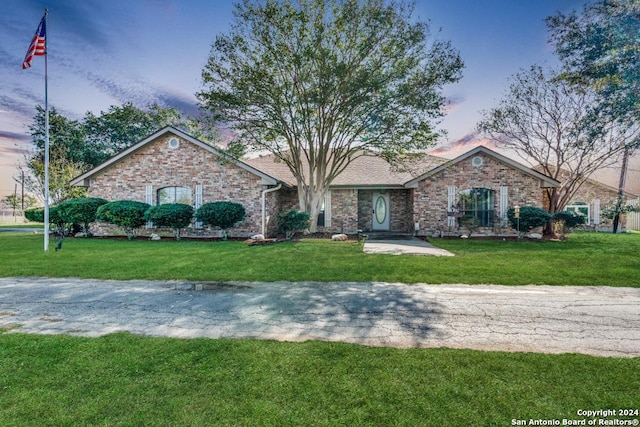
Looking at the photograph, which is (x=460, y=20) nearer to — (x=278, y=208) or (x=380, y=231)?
(x=380, y=231)

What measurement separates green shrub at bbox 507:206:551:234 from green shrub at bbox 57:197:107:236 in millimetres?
19642

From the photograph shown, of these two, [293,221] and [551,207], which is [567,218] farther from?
[293,221]

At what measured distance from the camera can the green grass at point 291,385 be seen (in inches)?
87.3

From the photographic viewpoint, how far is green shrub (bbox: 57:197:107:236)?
1441cm

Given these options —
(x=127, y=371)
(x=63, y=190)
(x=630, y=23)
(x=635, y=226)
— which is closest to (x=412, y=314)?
(x=127, y=371)

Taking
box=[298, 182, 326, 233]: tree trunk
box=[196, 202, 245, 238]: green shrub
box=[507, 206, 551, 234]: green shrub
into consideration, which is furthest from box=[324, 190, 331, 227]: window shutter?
box=[507, 206, 551, 234]: green shrub

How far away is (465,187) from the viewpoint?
15586 millimetres

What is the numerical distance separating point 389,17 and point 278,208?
10126 mm

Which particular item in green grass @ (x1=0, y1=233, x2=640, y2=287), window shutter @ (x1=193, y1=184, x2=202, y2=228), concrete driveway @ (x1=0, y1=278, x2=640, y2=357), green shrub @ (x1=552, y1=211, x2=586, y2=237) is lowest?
concrete driveway @ (x1=0, y1=278, x2=640, y2=357)

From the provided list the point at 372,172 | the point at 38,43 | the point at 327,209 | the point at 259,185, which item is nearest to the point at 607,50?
the point at 372,172

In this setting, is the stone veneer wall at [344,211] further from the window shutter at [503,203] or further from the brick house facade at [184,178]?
the window shutter at [503,203]

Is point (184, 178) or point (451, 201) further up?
point (184, 178)

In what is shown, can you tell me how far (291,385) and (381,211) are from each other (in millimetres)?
15945

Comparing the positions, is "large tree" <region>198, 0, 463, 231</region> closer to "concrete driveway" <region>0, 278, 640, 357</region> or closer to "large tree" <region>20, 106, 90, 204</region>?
"concrete driveway" <region>0, 278, 640, 357</region>
